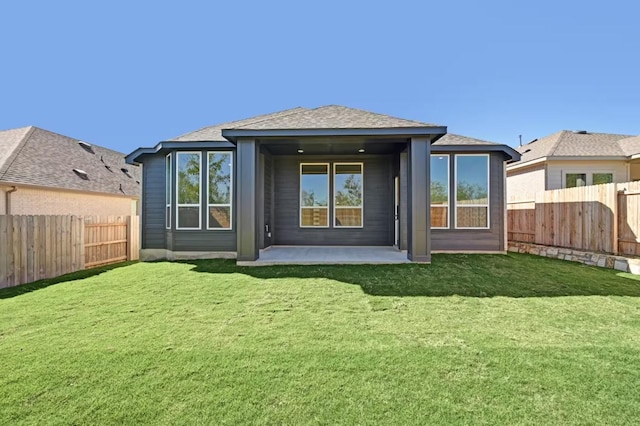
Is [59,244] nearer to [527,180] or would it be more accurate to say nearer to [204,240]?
[204,240]

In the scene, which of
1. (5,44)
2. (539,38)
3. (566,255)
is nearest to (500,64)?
(539,38)

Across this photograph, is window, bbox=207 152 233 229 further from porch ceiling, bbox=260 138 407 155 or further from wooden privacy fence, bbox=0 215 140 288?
wooden privacy fence, bbox=0 215 140 288

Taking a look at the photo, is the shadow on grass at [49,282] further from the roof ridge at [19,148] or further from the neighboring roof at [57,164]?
the roof ridge at [19,148]

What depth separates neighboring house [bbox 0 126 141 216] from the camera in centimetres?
1016

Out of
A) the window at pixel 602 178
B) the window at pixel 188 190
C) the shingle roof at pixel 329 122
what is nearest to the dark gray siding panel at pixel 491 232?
the shingle roof at pixel 329 122

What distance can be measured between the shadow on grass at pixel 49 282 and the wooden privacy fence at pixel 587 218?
11280mm

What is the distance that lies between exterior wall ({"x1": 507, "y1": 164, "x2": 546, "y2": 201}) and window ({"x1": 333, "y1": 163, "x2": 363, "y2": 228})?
215 inches

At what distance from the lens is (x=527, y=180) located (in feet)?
41.3

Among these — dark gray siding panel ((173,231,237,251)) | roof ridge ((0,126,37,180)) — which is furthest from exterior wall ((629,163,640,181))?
roof ridge ((0,126,37,180))

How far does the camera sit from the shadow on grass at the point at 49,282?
4750 millimetres

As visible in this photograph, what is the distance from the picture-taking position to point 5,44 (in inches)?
654

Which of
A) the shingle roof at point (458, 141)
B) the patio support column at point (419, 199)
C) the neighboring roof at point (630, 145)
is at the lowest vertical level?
the patio support column at point (419, 199)

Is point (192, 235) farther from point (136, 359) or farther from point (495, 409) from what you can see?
point (495, 409)

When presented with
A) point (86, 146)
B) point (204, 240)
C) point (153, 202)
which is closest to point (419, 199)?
point (204, 240)
